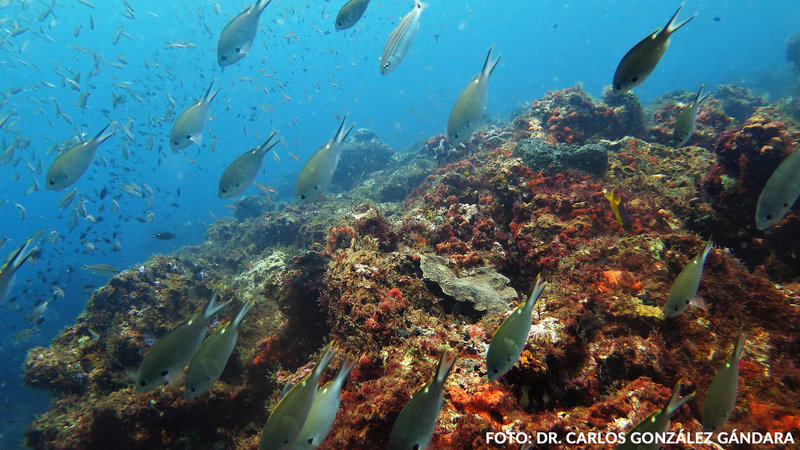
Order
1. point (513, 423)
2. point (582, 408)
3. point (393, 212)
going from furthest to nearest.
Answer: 1. point (393, 212)
2. point (582, 408)
3. point (513, 423)

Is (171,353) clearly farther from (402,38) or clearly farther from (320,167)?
(402,38)

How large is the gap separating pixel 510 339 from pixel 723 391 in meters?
1.45

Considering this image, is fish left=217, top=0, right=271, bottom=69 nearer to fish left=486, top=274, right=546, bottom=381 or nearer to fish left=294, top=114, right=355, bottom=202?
fish left=294, top=114, right=355, bottom=202

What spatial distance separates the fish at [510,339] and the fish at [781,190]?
8.26 ft

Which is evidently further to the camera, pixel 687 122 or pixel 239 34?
pixel 239 34

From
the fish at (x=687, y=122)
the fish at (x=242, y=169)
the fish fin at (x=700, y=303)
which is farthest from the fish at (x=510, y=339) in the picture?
the fish at (x=687, y=122)

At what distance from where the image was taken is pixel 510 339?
2021 millimetres

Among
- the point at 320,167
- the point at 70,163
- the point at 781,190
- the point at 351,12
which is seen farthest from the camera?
the point at 70,163

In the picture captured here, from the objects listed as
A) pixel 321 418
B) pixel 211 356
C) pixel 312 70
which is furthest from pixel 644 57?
pixel 312 70

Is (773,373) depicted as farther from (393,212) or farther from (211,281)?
(211,281)

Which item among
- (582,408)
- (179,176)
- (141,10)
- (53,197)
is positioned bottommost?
(582,408)

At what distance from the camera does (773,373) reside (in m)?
2.90

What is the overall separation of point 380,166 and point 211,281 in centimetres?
1539

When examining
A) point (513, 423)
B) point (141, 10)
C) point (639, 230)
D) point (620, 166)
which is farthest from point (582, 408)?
point (141, 10)
